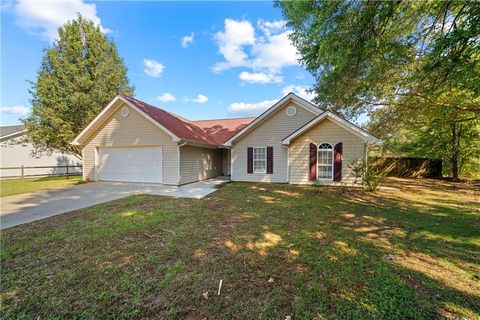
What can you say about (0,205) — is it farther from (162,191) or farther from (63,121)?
(63,121)

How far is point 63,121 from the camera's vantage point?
1585 cm

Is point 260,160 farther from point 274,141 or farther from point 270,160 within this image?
point 274,141

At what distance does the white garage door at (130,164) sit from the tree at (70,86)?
20.8 feet

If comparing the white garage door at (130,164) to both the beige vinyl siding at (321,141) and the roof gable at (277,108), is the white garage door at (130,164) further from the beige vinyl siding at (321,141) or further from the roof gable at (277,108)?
the beige vinyl siding at (321,141)

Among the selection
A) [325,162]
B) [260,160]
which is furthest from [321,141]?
[260,160]

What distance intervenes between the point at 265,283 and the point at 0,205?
9593 millimetres

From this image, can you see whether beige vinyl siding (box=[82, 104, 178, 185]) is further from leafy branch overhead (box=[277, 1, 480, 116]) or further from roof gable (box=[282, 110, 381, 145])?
leafy branch overhead (box=[277, 1, 480, 116])

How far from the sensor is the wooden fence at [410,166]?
16.2 meters

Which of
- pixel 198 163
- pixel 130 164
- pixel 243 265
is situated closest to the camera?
pixel 243 265

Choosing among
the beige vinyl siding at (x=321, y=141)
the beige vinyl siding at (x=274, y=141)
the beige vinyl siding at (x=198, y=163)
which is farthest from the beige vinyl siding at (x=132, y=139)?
the beige vinyl siding at (x=321, y=141)

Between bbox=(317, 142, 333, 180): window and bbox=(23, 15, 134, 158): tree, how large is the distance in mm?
18071

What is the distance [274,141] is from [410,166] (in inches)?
491

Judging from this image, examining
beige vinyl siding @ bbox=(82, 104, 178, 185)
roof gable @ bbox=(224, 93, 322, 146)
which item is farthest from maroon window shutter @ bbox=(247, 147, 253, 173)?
beige vinyl siding @ bbox=(82, 104, 178, 185)

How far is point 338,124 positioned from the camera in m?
10.8
